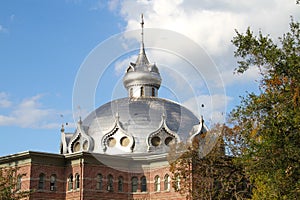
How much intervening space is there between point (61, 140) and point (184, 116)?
13996 mm

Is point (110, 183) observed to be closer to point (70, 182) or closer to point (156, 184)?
point (70, 182)

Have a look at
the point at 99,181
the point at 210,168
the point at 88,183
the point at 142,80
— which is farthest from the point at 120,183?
the point at 142,80

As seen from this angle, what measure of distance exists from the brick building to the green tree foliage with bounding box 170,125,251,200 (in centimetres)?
872

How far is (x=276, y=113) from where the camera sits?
71.9ft

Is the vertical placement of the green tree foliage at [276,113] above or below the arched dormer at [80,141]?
below

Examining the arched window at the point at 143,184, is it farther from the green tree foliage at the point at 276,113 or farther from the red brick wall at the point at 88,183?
the green tree foliage at the point at 276,113

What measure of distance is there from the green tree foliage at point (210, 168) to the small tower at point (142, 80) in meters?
26.3

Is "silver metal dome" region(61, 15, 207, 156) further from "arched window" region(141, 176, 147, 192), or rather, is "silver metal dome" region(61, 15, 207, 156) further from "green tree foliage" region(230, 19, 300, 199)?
"green tree foliage" region(230, 19, 300, 199)

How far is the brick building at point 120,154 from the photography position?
2039 inches

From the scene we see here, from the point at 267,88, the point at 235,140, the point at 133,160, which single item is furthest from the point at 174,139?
the point at 267,88

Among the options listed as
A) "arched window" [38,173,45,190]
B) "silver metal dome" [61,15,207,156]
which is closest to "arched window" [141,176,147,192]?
"silver metal dome" [61,15,207,156]

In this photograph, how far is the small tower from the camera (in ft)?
226

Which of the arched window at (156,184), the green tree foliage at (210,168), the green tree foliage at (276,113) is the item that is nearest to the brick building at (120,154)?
the arched window at (156,184)

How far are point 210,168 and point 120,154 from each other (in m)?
17.3
